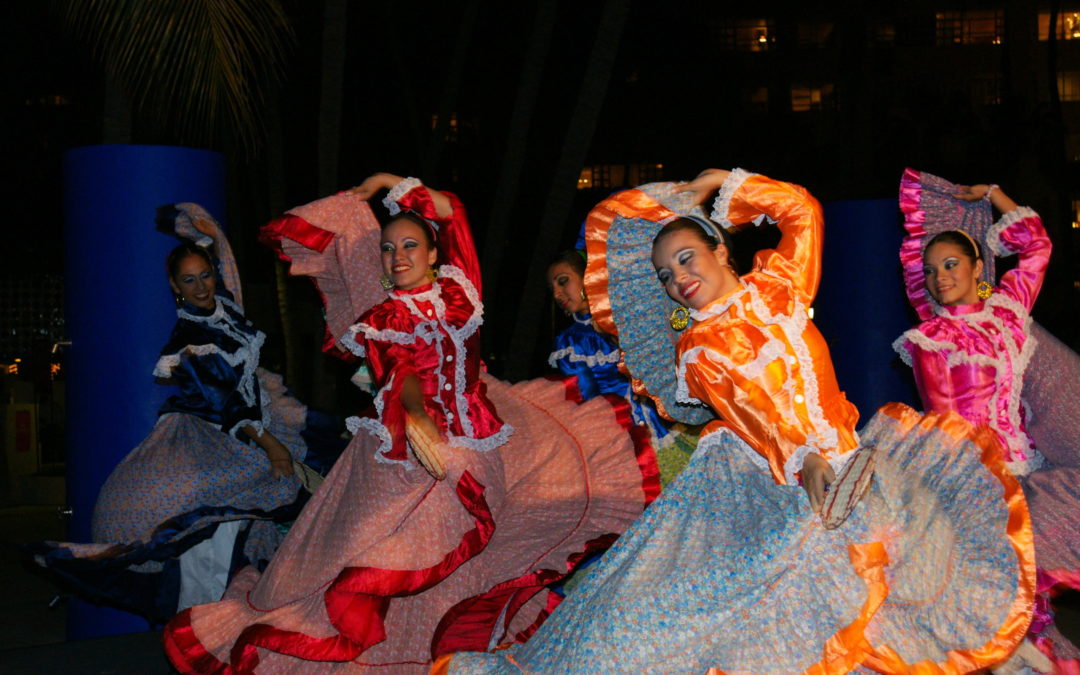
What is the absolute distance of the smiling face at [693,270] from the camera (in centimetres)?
377

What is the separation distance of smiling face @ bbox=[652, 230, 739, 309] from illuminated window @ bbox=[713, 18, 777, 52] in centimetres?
3536

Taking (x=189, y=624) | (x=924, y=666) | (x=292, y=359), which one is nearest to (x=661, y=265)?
(x=924, y=666)

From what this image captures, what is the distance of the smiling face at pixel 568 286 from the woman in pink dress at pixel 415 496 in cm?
200

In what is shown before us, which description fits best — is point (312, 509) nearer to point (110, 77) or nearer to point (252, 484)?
point (252, 484)

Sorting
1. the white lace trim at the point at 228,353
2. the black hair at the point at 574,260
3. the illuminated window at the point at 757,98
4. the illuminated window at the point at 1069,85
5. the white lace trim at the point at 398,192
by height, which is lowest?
the white lace trim at the point at 228,353

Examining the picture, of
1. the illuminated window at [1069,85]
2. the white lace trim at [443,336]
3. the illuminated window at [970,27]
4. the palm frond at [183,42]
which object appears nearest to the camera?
the white lace trim at [443,336]

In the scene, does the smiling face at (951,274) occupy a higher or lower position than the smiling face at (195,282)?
higher

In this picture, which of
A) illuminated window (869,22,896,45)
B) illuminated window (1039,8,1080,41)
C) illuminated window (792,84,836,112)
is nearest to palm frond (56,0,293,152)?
illuminated window (792,84,836,112)

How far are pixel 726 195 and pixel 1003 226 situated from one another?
6.17 feet

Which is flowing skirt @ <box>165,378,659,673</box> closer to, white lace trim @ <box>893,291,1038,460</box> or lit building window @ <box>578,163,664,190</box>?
white lace trim @ <box>893,291,1038,460</box>

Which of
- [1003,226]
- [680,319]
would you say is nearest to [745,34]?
[1003,226]

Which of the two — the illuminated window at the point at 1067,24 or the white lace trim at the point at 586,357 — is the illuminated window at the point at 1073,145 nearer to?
the illuminated window at the point at 1067,24

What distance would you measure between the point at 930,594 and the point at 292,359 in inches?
399

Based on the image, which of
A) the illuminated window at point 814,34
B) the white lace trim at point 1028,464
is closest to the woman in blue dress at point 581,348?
the white lace trim at point 1028,464
